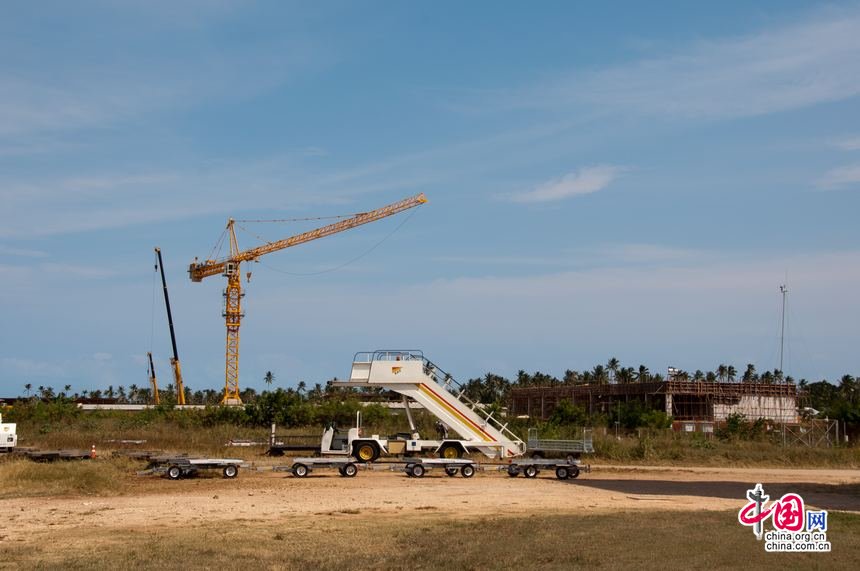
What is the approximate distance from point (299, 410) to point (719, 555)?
171 feet

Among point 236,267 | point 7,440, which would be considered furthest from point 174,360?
point 7,440

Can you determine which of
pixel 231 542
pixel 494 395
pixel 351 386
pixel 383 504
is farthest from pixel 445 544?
pixel 494 395

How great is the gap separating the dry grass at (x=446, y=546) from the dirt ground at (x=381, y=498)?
1.33 metres

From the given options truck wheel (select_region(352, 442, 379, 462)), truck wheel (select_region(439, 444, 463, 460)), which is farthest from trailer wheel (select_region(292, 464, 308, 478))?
truck wheel (select_region(439, 444, 463, 460))

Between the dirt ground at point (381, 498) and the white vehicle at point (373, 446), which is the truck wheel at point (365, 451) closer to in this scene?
the white vehicle at point (373, 446)

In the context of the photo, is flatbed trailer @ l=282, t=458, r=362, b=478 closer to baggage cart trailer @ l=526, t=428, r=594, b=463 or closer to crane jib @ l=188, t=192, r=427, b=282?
baggage cart trailer @ l=526, t=428, r=594, b=463

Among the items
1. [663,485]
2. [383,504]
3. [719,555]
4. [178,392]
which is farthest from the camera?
[178,392]

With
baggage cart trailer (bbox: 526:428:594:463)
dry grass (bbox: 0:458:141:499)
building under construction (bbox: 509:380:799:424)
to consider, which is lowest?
dry grass (bbox: 0:458:141:499)

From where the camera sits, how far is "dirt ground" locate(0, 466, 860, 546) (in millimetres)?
24078

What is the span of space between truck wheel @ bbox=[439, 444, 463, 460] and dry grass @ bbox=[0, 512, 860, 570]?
19.1 metres

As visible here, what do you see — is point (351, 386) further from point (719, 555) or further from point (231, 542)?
point (719, 555)

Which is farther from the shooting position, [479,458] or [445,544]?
[479,458]

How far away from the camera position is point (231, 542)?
773 inches

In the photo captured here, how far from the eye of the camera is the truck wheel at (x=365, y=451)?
41250mm
